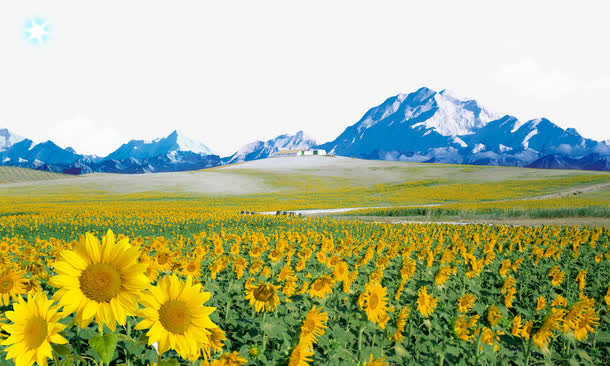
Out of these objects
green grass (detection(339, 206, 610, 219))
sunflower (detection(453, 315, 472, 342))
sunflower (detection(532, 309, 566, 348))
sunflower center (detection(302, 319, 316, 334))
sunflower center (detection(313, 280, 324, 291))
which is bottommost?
green grass (detection(339, 206, 610, 219))

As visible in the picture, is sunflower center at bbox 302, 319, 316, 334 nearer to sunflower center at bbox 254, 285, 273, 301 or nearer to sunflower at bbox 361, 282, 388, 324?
sunflower center at bbox 254, 285, 273, 301

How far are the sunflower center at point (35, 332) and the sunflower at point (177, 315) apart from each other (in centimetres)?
46

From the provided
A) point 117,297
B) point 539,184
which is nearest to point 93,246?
point 117,297

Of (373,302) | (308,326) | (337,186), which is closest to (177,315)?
(308,326)

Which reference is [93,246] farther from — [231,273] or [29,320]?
[231,273]

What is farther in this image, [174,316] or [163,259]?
[163,259]

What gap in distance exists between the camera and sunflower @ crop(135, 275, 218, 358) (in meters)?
1.84

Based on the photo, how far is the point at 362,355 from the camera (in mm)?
3885

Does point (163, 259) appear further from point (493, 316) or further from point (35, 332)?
point (493, 316)

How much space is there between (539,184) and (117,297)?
7281 centimetres

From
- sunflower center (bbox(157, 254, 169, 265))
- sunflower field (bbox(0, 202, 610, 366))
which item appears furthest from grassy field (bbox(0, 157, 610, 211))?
sunflower center (bbox(157, 254, 169, 265))

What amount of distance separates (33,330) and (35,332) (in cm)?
2

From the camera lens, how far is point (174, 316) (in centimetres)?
187

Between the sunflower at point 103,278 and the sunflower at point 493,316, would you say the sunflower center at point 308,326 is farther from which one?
the sunflower at point 493,316
